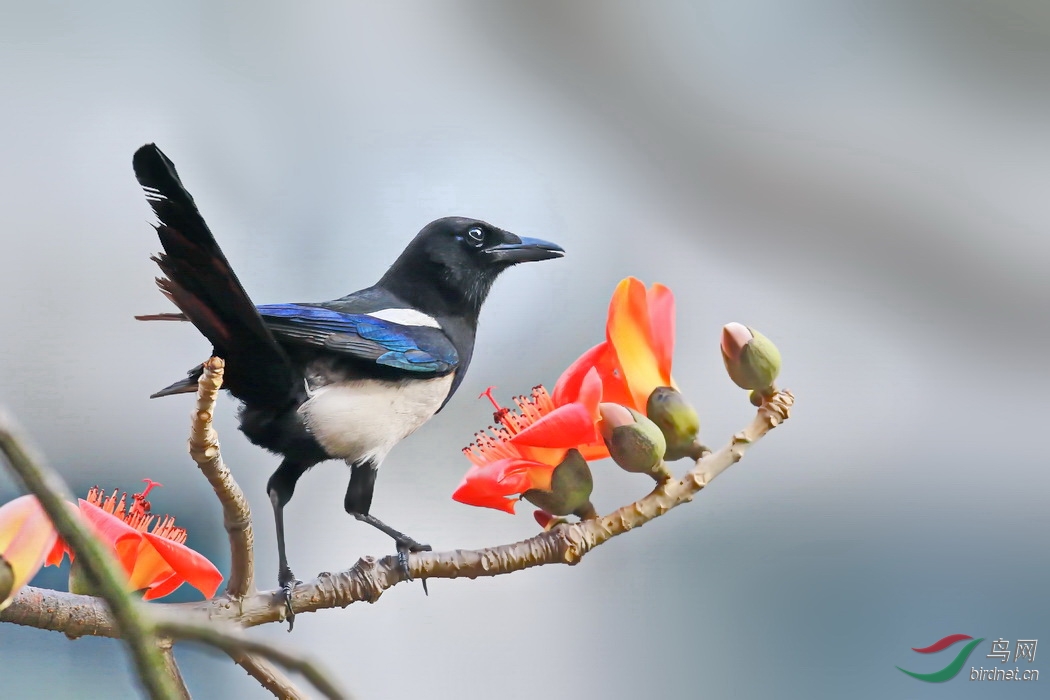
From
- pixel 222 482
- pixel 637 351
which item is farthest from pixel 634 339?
pixel 222 482

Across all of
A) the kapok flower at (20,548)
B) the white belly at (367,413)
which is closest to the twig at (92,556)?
the kapok flower at (20,548)

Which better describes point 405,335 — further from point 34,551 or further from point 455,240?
point 34,551

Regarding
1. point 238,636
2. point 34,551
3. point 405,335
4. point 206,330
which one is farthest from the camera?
point 405,335

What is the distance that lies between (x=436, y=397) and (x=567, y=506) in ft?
0.76

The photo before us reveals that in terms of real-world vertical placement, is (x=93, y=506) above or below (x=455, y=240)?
below

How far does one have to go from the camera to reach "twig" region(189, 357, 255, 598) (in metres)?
0.32

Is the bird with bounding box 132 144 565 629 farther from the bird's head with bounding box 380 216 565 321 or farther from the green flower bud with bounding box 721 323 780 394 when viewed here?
the green flower bud with bounding box 721 323 780 394

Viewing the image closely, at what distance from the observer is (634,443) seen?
0.38 m

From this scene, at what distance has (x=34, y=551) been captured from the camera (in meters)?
0.31

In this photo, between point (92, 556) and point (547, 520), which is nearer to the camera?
point (92, 556)

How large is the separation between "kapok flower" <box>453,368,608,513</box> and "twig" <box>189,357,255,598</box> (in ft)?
0.27

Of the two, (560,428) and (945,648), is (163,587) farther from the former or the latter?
(945,648)

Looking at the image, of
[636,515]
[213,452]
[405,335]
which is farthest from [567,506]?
[405,335]

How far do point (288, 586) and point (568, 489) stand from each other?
0.13m
